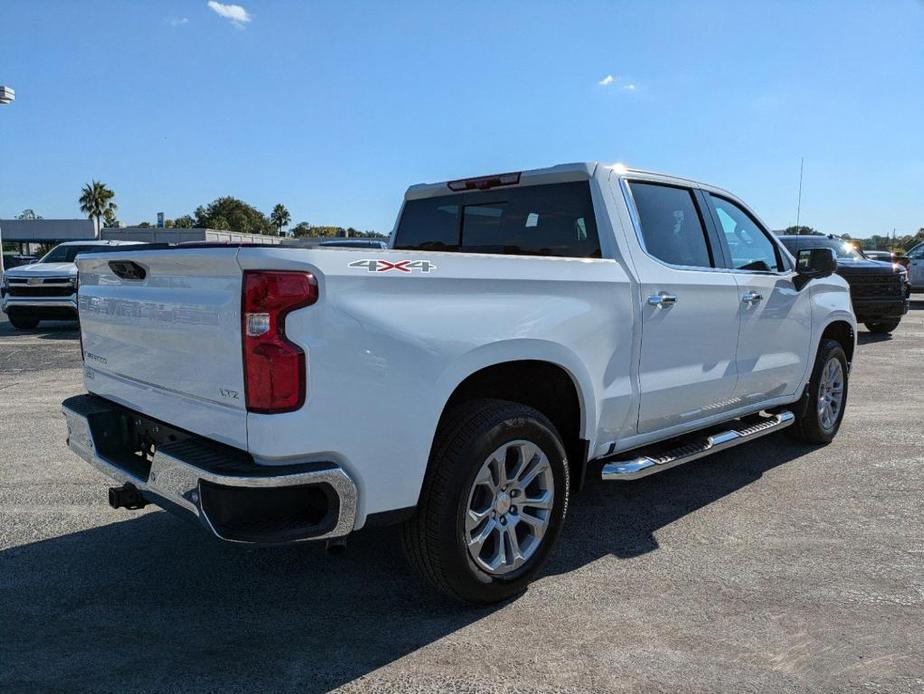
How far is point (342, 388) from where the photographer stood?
248cm

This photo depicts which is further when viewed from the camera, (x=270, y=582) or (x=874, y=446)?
(x=874, y=446)

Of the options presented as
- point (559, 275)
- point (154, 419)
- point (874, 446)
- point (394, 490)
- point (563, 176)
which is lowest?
point (874, 446)

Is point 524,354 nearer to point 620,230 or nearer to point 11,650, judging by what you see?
point 620,230

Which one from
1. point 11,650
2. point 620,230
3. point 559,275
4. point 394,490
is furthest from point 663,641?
point 11,650

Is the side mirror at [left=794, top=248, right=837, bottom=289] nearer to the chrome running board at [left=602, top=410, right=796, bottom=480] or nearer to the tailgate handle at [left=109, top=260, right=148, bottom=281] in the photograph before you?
the chrome running board at [left=602, top=410, right=796, bottom=480]

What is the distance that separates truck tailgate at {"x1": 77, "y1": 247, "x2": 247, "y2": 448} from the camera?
2.51 m

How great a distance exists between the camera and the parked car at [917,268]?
19328 millimetres

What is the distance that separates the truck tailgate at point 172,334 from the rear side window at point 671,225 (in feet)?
7.59

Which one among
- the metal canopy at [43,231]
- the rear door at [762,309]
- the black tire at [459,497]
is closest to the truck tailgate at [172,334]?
the black tire at [459,497]

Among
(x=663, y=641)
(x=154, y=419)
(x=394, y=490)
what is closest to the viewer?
(x=394, y=490)

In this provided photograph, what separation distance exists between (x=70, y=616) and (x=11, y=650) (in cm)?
28

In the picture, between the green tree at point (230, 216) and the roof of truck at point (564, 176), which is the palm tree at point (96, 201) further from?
the roof of truck at point (564, 176)

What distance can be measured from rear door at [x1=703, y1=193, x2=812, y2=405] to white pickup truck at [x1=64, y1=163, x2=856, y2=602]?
0.07 feet

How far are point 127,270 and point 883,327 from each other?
14.5m
